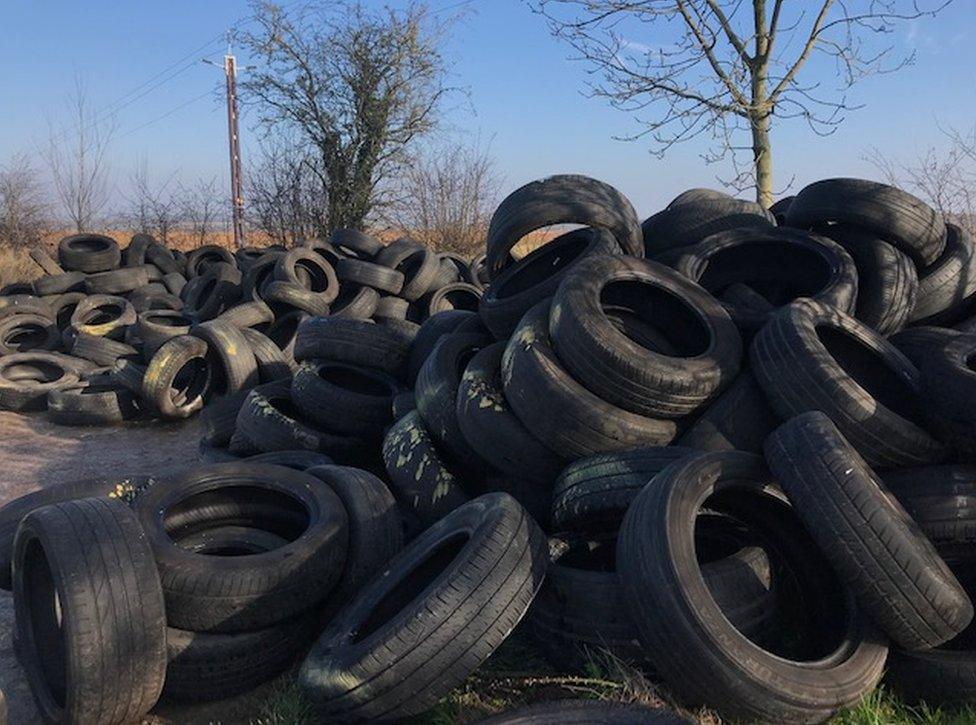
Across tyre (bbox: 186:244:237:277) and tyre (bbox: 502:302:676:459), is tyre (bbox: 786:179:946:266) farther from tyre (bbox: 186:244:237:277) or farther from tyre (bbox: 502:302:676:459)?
tyre (bbox: 186:244:237:277)

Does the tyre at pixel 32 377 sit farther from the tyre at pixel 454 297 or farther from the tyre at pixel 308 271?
the tyre at pixel 454 297

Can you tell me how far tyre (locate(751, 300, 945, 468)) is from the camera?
14.3 ft

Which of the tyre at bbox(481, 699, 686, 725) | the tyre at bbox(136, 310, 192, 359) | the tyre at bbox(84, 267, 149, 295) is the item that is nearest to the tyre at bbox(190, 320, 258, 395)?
the tyre at bbox(136, 310, 192, 359)

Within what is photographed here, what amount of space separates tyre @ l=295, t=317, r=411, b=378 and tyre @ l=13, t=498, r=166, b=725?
333 cm

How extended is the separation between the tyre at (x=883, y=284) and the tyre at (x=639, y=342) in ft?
4.19

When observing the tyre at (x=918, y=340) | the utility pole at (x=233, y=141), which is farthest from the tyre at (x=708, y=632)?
the utility pole at (x=233, y=141)

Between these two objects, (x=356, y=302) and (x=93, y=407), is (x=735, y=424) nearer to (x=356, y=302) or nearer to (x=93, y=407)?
(x=356, y=302)

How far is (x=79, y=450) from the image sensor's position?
902cm

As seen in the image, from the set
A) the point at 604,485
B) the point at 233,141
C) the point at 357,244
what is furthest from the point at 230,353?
the point at 233,141

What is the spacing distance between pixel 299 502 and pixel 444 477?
933 mm

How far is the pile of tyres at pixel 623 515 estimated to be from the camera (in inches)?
134

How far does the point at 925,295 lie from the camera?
621 cm

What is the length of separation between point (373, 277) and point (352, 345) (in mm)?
4647

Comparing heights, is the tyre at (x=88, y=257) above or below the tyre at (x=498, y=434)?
above
